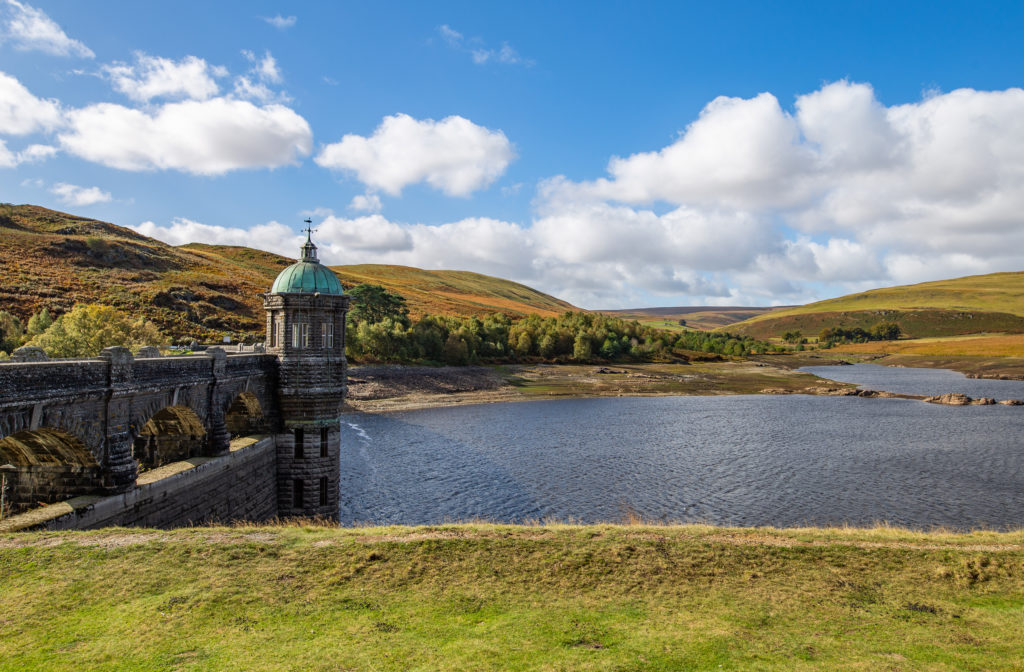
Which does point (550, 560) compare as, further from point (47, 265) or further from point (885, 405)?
point (47, 265)

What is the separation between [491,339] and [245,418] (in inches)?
4029

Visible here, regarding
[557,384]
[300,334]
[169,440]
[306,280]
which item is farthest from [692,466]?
[557,384]

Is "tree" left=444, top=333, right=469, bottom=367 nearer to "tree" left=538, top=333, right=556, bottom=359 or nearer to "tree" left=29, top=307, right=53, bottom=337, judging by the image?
"tree" left=538, top=333, right=556, bottom=359

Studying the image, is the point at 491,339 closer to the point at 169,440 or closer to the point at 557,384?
the point at 557,384

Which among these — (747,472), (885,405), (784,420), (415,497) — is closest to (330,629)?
(415,497)

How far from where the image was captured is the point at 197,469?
2316 cm

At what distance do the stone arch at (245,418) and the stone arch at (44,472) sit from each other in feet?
35.8

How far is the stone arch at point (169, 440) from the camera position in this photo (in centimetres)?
2575

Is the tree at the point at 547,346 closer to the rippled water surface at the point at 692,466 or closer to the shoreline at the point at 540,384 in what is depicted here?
the shoreline at the point at 540,384

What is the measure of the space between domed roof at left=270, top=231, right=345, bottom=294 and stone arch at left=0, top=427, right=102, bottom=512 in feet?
41.8

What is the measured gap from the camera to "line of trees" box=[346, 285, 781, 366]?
4107 inches

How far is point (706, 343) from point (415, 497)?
163 m

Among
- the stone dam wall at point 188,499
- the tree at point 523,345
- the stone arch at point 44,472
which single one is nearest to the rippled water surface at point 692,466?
the stone dam wall at point 188,499

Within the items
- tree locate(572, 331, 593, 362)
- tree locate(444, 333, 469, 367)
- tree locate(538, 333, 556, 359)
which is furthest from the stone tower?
tree locate(572, 331, 593, 362)
